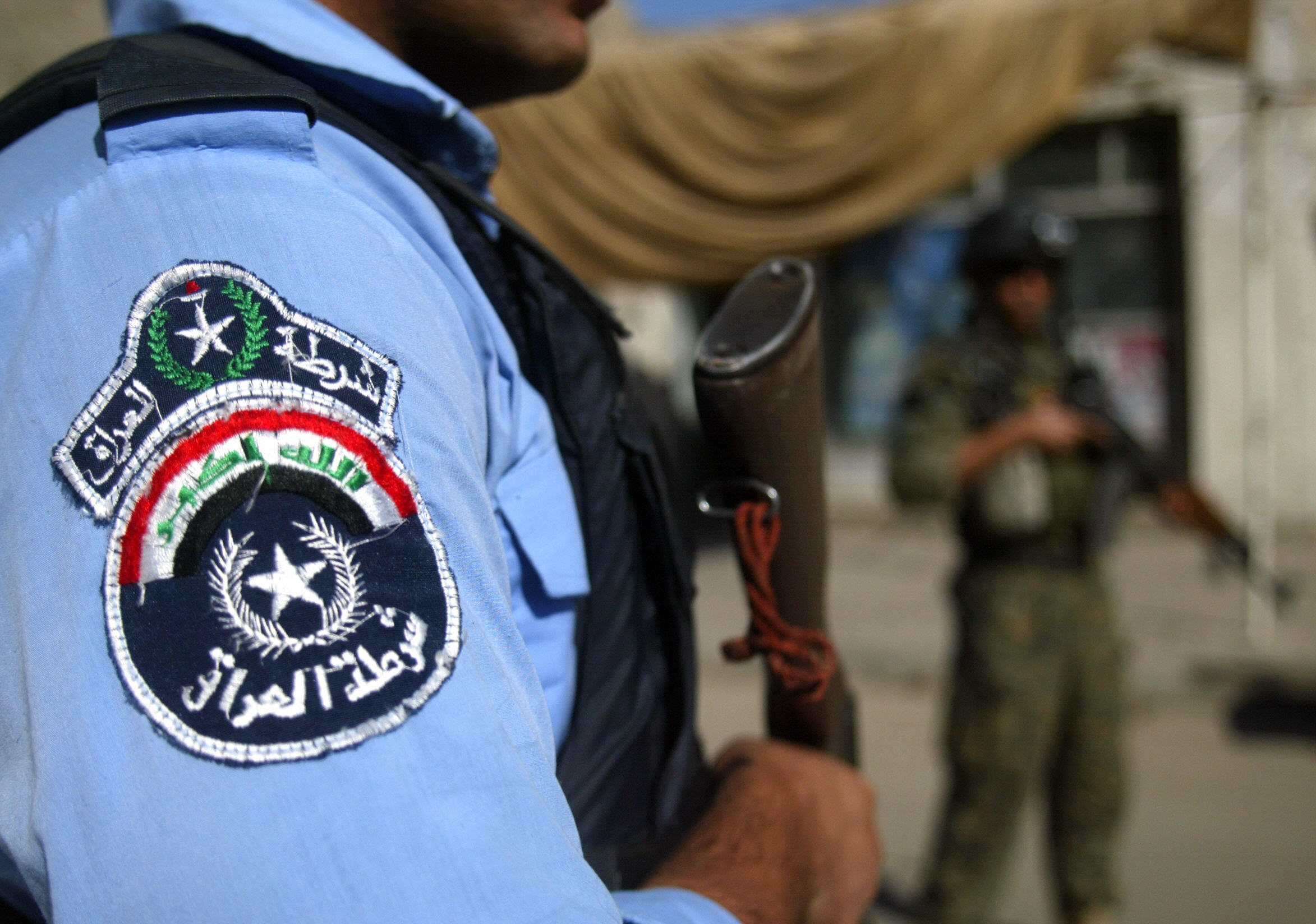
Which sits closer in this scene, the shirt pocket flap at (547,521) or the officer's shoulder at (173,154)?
the officer's shoulder at (173,154)

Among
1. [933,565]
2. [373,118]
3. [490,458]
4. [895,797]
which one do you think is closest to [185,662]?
[490,458]

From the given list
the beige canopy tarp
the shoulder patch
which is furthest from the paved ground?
the shoulder patch

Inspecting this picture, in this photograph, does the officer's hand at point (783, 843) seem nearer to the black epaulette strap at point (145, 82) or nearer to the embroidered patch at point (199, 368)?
the embroidered patch at point (199, 368)

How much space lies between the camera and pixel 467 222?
2.52 feet

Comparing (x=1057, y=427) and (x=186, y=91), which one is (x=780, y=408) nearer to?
(x=186, y=91)

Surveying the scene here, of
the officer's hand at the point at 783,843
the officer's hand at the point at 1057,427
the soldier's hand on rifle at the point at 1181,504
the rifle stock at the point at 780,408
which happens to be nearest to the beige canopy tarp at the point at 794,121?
the soldier's hand on rifle at the point at 1181,504

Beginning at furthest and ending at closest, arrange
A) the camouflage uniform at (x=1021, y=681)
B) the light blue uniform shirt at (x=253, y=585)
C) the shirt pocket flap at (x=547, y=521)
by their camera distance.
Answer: the camouflage uniform at (x=1021, y=681)
the shirt pocket flap at (x=547, y=521)
the light blue uniform shirt at (x=253, y=585)

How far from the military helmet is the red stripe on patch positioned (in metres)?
2.62

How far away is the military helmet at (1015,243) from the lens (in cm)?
284

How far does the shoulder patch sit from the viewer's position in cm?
47

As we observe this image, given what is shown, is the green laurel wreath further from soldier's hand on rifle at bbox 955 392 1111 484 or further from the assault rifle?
the assault rifle

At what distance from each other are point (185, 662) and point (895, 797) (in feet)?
12.6

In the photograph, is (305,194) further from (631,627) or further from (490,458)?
(631,627)

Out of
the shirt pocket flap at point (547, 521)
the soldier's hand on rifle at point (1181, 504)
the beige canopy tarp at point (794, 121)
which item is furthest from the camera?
the beige canopy tarp at point (794, 121)
